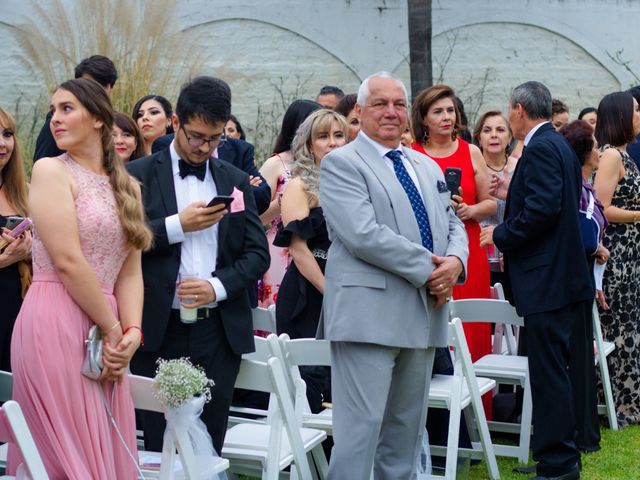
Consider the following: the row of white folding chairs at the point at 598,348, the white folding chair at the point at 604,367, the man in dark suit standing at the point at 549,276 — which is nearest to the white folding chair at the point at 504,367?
the row of white folding chairs at the point at 598,348

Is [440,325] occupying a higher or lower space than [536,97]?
lower

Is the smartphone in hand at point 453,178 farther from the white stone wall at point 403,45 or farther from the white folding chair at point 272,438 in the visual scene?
the white stone wall at point 403,45

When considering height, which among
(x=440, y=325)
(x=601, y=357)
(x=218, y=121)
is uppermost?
(x=218, y=121)

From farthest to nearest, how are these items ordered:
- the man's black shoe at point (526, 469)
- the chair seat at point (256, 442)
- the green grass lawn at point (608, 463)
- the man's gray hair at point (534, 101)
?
1. the man's black shoe at point (526, 469)
2. the green grass lawn at point (608, 463)
3. the man's gray hair at point (534, 101)
4. the chair seat at point (256, 442)

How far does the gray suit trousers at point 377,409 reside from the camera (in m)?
4.98

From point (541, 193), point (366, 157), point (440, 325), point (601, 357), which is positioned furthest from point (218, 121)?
point (601, 357)

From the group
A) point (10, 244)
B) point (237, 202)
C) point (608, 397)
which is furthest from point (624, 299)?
point (10, 244)

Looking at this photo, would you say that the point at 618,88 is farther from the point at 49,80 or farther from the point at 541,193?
the point at 541,193

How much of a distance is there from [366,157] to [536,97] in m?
1.81

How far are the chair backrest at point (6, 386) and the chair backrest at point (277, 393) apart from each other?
1.02 metres

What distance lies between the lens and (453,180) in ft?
23.1

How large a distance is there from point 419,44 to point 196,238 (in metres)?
10.7

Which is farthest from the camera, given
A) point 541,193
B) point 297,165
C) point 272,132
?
point 272,132

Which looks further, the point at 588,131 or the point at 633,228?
the point at 633,228
